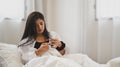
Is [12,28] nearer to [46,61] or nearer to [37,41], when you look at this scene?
[37,41]

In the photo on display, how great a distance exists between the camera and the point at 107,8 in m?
2.46

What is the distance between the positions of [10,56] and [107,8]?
115 centimetres

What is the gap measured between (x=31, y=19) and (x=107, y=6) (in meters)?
0.86

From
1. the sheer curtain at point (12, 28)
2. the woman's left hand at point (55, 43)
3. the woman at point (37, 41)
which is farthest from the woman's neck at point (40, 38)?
the sheer curtain at point (12, 28)

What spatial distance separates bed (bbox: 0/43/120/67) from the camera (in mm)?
1633

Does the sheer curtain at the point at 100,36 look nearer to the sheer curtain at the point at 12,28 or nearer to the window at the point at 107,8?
the window at the point at 107,8

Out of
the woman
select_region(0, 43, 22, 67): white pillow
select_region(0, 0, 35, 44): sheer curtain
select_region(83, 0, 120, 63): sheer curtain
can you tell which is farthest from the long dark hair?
select_region(83, 0, 120, 63): sheer curtain

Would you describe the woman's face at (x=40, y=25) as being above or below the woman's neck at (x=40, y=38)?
above

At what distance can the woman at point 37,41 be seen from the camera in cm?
203

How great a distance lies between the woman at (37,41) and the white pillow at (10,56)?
0.18 ft

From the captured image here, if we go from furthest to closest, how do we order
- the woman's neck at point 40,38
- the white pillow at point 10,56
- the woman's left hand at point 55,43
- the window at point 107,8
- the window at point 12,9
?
the window at point 12,9 < the window at point 107,8 < the woman's neck at point 40,38 < the woman's left hand at point 55,43 < the white pillow at point 10,56

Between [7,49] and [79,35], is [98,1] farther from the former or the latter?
[7,49]

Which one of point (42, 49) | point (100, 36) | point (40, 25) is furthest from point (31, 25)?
point (100, 36)

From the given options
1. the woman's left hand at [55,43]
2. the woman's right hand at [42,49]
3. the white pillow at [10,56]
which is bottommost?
the white pillow at [10,56]
